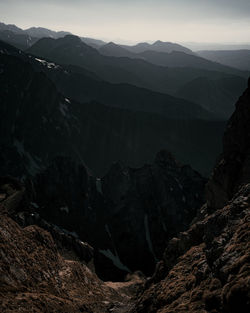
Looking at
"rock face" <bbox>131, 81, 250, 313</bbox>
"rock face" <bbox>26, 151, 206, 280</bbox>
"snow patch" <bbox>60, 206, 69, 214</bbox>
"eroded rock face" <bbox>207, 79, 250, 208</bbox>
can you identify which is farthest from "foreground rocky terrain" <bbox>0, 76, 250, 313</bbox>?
"snow patch" <bbox>60, 206, 69, 214</bbox>

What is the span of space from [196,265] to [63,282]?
68.2ft

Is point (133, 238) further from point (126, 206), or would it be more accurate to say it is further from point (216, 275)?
point (216, 275)

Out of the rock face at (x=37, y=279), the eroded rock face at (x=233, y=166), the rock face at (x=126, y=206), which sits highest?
the eroded rock face at (x=233, y=166)

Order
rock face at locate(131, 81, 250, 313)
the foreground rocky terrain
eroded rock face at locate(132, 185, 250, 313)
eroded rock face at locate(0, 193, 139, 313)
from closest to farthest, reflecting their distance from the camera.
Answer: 1. eroded rock face at locate(132, 185, 250, 313)
2. rock face at locate(131, 81, 250, 313)
3. the foreground rocky terrain
4. eroded rock face at locate(0, 193, 139, 313)

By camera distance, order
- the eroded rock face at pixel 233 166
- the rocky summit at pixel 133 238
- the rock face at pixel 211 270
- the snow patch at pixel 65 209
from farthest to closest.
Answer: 1. the snow patch at pixel 65 209
2. the eroded rock face at pixel 233 166
3. the rocky summit at pixel 133 238
4. the rock face at pixel 211 270

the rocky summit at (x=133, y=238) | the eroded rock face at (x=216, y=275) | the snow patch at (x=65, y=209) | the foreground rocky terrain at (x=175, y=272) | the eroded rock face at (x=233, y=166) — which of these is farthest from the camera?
the snow patch at (x=65, y=209)

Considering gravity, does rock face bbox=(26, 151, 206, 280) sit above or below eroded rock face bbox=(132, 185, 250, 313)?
below

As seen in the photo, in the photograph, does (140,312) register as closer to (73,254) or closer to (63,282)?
(63,282)

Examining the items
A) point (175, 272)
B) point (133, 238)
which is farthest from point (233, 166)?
point (133, 238)

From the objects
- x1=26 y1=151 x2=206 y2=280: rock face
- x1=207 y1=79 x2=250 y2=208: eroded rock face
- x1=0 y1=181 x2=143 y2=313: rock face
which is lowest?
x1=26 y1=151 x2=206 y2=280: rock face

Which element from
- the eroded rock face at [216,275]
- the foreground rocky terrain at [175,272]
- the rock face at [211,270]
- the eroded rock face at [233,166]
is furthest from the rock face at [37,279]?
the eroded rock face at [233,166]

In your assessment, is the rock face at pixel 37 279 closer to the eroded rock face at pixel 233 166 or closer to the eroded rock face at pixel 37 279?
the eroded rock face at pixel 37 279

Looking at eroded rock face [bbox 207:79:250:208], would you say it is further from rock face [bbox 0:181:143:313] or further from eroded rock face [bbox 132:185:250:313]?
rock face [bbox 0:181:143:313]

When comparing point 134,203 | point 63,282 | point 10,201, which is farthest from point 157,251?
point 63,282
